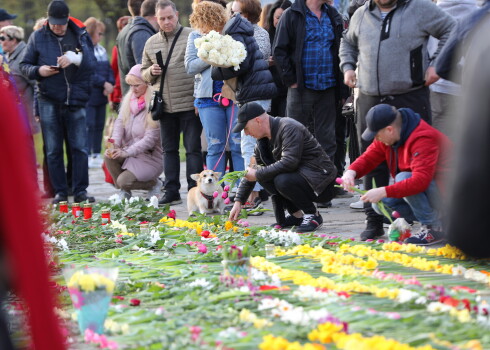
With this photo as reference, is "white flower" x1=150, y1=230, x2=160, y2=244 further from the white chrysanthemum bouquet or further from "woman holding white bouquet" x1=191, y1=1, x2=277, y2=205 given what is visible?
the white chrysanthemum bouquet

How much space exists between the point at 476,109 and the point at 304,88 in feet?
22.7

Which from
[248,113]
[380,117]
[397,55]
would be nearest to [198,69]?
[248,113]

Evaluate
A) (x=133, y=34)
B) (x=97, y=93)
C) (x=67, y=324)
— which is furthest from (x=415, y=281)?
(x=97, y=93)

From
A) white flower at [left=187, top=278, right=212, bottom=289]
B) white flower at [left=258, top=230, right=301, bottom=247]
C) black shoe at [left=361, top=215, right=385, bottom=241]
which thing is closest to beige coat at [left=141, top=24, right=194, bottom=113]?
black shoe at [left=361, top=215, right=385, bottom=241]

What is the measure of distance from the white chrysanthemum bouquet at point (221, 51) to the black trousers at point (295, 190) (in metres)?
1.66

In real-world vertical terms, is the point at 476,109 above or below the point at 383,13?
below

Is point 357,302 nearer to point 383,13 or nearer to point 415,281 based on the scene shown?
point 415,281

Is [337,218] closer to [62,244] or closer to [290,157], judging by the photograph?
[290,157]

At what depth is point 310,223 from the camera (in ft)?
27.4

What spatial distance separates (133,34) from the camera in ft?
38.8

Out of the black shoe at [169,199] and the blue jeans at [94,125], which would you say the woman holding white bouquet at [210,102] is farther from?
the blue jeans at [94,125]

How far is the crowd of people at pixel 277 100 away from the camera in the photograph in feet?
24.5

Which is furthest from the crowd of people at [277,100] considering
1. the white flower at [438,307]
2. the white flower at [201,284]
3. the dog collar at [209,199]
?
the white flower at [438,307]

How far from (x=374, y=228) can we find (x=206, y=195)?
2553mm
